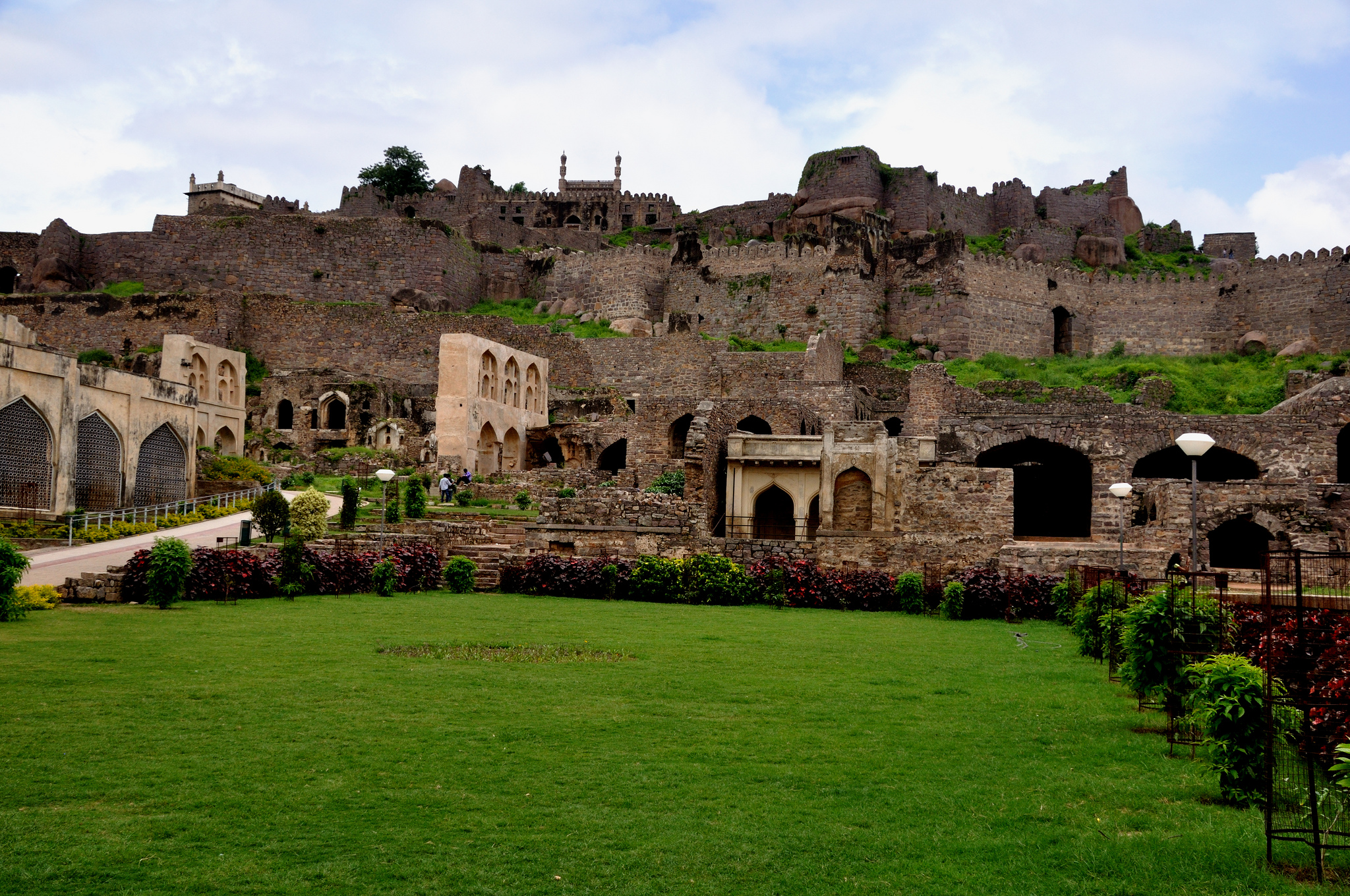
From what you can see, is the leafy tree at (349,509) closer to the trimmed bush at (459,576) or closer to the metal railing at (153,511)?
the trimmed bush at (459,576)

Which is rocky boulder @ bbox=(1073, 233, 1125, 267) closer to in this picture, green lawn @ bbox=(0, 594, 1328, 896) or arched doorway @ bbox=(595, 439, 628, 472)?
arched doorway @ bbox=(595, 439, 628, 472)

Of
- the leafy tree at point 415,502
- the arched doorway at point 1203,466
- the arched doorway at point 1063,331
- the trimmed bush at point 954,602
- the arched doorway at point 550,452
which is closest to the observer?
the trimmed bush at point 954,602

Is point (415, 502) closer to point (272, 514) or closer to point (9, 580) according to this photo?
point (272, 514)

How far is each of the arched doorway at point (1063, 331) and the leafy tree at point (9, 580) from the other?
139 feet

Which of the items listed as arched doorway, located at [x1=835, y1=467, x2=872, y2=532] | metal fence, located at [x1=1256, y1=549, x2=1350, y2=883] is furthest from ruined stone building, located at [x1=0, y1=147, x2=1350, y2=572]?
metal fence, located at [x1=1256, y1=549, x2=1350, y2=883]

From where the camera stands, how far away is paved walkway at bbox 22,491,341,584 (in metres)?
20.0

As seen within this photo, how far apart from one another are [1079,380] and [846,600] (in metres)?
23.7

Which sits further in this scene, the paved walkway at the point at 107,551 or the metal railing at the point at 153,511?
the metal railing at the point at 153,511

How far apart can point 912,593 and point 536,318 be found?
3691cm

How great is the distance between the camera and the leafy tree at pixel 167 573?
1748 cm

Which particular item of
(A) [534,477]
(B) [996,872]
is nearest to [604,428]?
(A) [534,477]

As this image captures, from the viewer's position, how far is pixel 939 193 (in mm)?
59750

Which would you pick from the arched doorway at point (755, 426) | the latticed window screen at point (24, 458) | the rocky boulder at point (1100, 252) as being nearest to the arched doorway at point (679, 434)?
the arched doorway at point (755, 426)

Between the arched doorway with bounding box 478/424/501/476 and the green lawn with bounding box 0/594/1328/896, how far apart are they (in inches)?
1078
